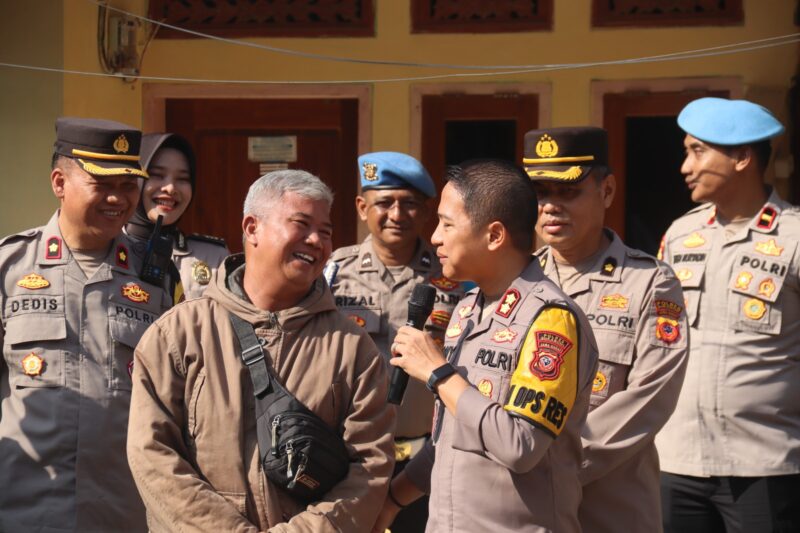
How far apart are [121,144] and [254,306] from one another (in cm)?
122

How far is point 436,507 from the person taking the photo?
3332mm

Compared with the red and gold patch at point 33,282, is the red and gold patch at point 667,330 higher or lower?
lower

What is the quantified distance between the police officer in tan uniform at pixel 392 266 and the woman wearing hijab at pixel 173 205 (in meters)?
0.58

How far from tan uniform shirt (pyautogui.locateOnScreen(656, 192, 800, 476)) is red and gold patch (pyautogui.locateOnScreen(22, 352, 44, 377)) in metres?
2.37

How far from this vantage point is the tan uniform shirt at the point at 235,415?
131 inches

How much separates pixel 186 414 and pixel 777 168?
15.6 feet

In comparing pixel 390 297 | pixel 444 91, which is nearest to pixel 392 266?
Answer: pixel 390 297

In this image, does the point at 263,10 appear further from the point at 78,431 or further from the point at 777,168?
the point at 78,431

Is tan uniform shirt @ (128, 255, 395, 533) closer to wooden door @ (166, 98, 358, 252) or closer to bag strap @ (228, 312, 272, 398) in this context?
bag strap @ (228, 312, 272, 398)

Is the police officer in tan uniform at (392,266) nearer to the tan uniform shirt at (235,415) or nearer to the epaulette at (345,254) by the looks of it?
the epaulette at (345,254)

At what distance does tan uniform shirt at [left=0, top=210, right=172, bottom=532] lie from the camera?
415 cm

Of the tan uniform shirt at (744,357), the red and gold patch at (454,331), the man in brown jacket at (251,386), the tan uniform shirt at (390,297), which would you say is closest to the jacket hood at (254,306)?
the man in brown jacket at (251,386)

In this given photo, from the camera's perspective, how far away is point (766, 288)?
464 centimetres

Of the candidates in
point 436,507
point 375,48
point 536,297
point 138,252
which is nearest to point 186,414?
point 436,507
